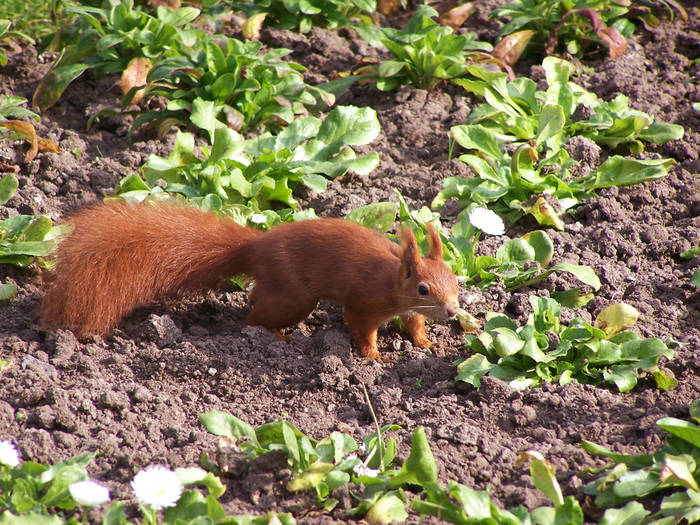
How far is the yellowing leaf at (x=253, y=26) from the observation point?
18.7 feet

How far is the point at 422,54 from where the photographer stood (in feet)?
17.5

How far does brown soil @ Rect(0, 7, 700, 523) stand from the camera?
3072 mm

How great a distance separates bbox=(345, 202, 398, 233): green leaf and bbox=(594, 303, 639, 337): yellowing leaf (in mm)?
1153

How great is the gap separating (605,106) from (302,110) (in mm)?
1878

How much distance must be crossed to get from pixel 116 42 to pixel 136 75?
23 cm

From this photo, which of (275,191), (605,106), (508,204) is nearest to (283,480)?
(275,191)

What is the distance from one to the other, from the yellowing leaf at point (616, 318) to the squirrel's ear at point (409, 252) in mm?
881

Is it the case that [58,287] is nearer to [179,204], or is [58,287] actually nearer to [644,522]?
[179,204]

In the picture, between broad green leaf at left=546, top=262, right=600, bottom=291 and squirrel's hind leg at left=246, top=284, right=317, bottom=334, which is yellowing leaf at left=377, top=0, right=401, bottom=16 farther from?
squirrel's hind leg at left=246, top=284, right=317, bottom=334

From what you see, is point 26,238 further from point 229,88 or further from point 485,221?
point 485,221

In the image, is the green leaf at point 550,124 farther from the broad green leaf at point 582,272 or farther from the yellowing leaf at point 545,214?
the broad green leaf at point 582,272

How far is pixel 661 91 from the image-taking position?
5543 millimetres

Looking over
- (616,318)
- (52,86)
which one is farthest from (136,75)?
(616,318)

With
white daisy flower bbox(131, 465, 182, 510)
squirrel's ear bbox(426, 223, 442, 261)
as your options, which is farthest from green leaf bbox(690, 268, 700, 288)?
white daisy flower bbox(131, 465, 182, 510)
